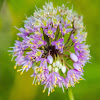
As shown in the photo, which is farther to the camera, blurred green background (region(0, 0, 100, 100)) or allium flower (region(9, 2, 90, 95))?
blurred green background (region(0, 0, 100, 100))

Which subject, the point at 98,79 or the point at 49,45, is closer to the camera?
the point at 49,45

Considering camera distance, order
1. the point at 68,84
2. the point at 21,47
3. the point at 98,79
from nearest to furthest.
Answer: the point at 68,84, the point at 21,47, the point at 98,79

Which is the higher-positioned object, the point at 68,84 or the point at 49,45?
the point at 49,45

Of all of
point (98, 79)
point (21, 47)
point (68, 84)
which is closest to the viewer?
point (68, 84)

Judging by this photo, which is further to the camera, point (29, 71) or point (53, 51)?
point (29, 71)

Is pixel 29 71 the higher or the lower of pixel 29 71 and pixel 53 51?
the higher

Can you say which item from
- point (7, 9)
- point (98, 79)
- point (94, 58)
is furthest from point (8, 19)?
point (98, 79)

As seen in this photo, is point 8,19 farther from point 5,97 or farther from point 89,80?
A: point 89,80

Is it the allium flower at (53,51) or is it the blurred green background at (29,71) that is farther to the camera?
the blurred green background at (29,71)
